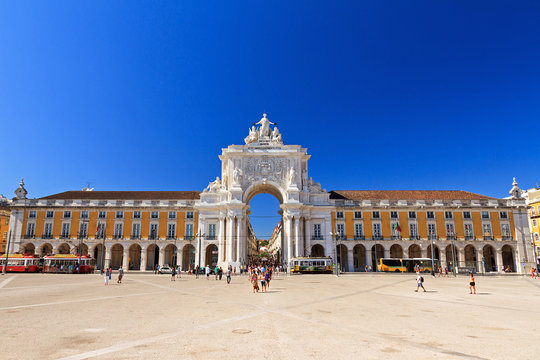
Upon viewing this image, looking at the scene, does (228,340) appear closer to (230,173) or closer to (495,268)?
(230,173)

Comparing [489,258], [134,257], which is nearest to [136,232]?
[134,257]

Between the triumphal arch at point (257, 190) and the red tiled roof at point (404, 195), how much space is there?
5.80 m

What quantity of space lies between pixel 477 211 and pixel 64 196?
73772 mm

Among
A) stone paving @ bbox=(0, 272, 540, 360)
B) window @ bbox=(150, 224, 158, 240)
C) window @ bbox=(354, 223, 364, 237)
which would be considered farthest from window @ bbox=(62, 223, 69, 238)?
window @ bbox=(354, 223, 364, 237)

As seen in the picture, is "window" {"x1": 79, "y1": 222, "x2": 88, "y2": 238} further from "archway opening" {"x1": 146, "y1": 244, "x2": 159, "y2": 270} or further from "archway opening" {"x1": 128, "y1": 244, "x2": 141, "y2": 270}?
"archway opening" {"x1": 146, "y1": 244, "x2": 159, "y2": 270}

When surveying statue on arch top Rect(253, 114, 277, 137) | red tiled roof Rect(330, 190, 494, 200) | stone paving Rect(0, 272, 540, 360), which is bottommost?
stone paving Rect(0, 272, 540, 360)

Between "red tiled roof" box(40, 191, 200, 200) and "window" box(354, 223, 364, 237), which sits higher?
"red tiled roof" box(40, 191, 200, 200)

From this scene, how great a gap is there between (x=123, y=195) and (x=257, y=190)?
2513 cm

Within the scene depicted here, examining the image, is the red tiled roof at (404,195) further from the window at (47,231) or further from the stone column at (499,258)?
the window at (47,231)

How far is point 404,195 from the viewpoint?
209ft

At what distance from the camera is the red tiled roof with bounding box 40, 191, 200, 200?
63.3 metres

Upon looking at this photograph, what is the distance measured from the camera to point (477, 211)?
194ft

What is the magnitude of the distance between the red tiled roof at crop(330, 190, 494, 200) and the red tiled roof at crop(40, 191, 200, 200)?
2809 centimetres

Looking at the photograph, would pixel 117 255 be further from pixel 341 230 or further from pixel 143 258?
pixel 341 230
